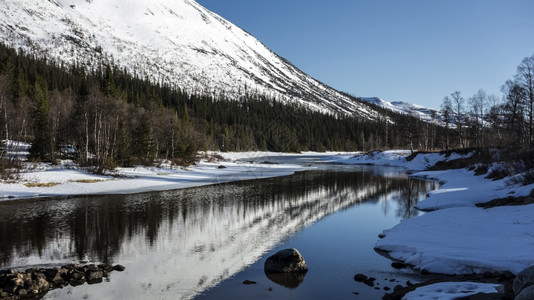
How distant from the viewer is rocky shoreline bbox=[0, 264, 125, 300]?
33.3 feet

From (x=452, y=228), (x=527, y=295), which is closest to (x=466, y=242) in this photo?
(x=452, y=228)

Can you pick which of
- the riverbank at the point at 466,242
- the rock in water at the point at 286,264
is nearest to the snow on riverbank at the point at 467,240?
the riverbank at the point at 466,242

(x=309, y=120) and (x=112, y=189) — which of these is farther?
(x=309, y=120)

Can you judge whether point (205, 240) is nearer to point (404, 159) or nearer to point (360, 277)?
point (360, 277)

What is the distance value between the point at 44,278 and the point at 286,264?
313 inches

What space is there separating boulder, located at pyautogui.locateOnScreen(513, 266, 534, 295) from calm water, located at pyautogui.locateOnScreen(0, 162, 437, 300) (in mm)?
3719

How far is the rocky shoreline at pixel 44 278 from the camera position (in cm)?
1016

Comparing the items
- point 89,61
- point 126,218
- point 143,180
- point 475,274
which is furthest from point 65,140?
point 89,61

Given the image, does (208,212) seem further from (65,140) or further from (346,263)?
(65,140)

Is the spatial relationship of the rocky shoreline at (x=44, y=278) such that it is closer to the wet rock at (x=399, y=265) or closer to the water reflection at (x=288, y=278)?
the water reflection at (x=288, y=278)

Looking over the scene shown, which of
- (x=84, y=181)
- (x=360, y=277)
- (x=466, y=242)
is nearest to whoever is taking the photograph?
(x=360, y=277)

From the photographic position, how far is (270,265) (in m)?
12.5

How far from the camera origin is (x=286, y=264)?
485 inches

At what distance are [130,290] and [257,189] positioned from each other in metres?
24.7
